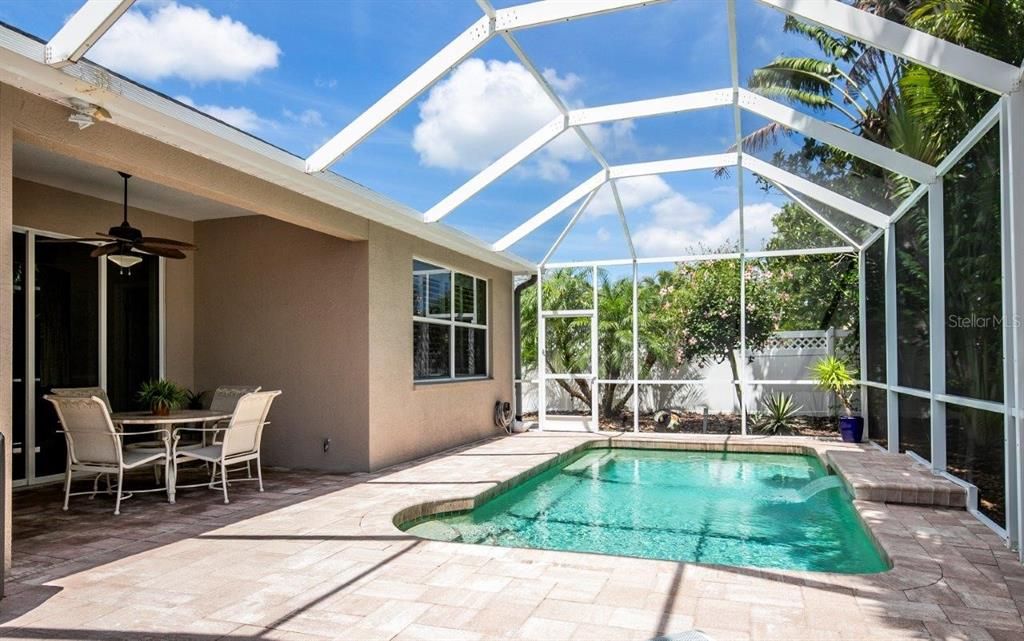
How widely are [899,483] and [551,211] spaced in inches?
211

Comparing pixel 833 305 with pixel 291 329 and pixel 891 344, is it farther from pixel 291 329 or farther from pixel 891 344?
pixel 291 329

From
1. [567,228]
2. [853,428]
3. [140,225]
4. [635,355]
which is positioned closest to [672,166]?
[567,228]

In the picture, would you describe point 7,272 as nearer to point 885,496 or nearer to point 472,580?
point 472,580

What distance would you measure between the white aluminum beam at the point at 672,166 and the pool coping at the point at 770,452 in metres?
3.77

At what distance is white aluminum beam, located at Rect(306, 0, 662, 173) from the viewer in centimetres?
465

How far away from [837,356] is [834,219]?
2279 mm

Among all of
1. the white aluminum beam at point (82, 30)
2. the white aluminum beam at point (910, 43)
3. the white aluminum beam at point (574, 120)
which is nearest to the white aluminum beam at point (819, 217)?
the white aluminum beam at point (574, 120)

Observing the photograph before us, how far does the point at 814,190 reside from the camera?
821cm

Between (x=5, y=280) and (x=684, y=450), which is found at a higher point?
(x=5, y=280)

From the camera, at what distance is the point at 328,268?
289 inches

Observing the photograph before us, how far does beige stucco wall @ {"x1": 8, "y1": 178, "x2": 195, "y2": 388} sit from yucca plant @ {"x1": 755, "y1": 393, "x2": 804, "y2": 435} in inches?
326

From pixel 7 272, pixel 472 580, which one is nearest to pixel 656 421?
pixel 472 580

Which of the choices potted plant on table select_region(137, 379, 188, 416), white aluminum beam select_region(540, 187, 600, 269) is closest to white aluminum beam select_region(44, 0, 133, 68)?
potted plant on table select_region(137, 379, 188, 416)

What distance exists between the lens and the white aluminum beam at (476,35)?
4.65 m
